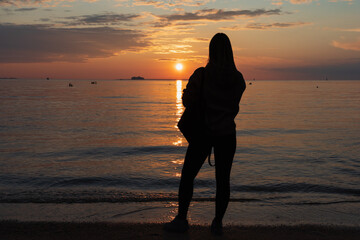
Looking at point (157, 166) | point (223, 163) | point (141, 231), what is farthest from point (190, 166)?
point (157, 166)

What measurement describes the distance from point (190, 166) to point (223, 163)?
42 cm

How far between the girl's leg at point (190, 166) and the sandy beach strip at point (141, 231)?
41cm

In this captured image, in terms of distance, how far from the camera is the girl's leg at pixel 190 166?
4203 mm

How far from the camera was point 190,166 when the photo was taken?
429 centimetres

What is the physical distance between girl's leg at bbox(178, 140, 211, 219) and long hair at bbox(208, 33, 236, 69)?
958mm

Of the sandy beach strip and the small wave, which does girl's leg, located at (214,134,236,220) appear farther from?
the small wave

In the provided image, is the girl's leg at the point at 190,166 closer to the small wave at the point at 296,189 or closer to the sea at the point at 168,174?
the sea at the point at 168,174

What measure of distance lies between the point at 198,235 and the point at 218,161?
3.30ft

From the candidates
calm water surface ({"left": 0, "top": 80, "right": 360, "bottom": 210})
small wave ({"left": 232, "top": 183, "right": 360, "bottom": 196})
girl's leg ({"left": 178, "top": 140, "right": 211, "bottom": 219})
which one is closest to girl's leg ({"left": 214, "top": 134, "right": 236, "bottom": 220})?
girl's leg ({"left": 178, "top": 140, "right": 211, "bottom": 219})

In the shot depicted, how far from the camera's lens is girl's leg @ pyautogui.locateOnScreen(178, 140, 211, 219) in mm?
4203

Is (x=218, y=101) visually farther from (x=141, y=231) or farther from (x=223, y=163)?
(x=141, y=231)

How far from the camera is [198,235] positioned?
14.3 feet

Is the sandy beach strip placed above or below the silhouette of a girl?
below

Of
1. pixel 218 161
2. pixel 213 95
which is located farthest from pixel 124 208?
pixel 213 95
